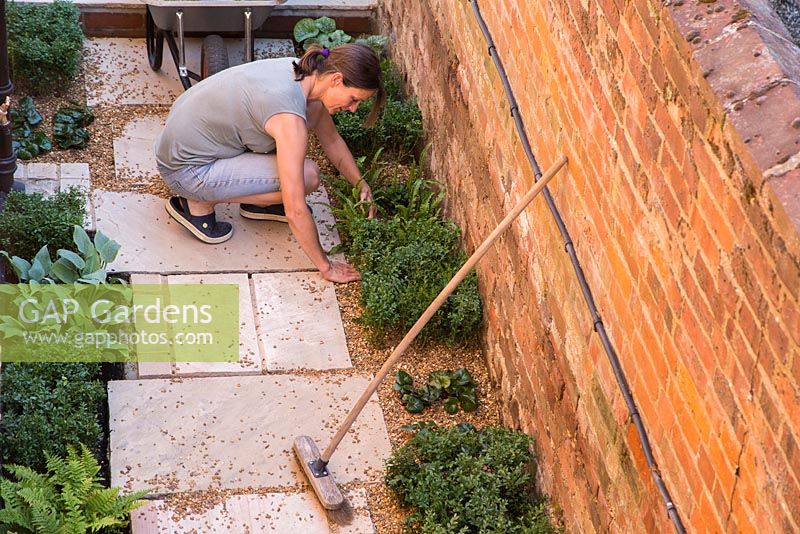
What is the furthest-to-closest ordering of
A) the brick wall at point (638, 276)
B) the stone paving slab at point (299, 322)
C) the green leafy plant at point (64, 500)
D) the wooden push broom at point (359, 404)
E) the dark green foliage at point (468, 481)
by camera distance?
the stone paving slab at point (299, 322)
the dark green foliage at point (468, 481)
the wooden push broom at point (359, 404)
the green leafy plant at point (64, 500)
the brick wall at point (638, 276)

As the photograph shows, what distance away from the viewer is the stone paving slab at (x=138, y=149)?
6.22 m

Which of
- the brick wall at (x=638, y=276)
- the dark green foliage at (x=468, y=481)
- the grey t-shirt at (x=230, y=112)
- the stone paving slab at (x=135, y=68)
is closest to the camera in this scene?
the brick wall at (x=638, y=276)

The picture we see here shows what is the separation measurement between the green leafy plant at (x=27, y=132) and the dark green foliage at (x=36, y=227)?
82cm

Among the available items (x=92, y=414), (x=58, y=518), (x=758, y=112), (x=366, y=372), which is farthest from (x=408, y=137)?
(x=758, y=112)

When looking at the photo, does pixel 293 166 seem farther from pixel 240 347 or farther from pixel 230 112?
pixel 240 347

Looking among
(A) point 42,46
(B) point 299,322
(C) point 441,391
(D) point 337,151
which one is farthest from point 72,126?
(C) point 441,391

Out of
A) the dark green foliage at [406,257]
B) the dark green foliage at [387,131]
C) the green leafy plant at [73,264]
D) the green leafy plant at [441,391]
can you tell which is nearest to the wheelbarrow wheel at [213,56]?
the dark green foliage at [387,131]

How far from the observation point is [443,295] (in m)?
4.21

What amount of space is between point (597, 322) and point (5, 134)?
3.35 metres

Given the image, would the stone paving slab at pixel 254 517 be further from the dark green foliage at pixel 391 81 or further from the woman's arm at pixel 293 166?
the dark green foliage at pixel 391 81

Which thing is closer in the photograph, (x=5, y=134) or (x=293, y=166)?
(x=293, y=166)

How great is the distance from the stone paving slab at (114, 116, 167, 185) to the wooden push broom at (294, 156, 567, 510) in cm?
225

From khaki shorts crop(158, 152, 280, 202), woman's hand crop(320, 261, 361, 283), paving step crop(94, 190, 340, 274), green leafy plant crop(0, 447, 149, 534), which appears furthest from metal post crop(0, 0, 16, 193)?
green leafy plant crop(0, 447, 149, 534)

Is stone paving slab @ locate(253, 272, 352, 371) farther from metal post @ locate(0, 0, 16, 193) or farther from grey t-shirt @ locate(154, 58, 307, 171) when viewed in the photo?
metal post @ locate(0, 0, 16, 193)
